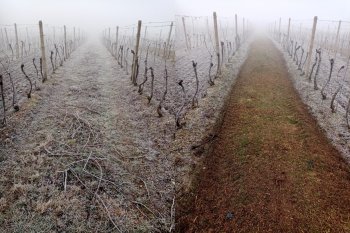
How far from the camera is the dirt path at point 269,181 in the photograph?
233 inches

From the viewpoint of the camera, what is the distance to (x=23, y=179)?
6.77m

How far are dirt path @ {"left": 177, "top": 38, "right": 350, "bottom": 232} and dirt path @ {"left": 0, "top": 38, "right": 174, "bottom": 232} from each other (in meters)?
0.89

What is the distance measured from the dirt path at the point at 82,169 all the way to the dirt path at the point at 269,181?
888 mm

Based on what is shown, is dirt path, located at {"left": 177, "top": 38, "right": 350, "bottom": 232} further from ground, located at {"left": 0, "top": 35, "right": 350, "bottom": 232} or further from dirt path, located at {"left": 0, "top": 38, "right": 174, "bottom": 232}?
dirt path, located at {"left": 0, "top": 38, "right": 174, "bottom": 232}

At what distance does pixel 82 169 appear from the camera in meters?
7.12

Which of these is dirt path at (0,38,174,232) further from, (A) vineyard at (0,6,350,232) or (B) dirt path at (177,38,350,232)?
(B) dirt path at (177,38,350,232)

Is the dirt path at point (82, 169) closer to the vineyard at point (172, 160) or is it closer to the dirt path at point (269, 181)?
the vineyard at point (172, 160)

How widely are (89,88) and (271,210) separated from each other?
9.85 meters

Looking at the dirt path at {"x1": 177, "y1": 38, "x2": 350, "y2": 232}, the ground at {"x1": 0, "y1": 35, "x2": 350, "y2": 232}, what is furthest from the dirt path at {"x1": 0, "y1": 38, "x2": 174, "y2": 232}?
the dirt path at {"x1": 177, "y1": 38, "x2": 350, "y2": 232}

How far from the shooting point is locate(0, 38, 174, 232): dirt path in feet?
19.4

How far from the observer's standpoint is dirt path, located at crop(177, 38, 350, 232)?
5.91 metres

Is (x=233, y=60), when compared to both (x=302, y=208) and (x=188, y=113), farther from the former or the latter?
(x=302, y=208)

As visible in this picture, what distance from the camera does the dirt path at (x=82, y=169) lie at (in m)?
5.91

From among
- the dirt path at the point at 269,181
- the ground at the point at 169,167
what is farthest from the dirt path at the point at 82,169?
the dirt path at the point at 269,181
